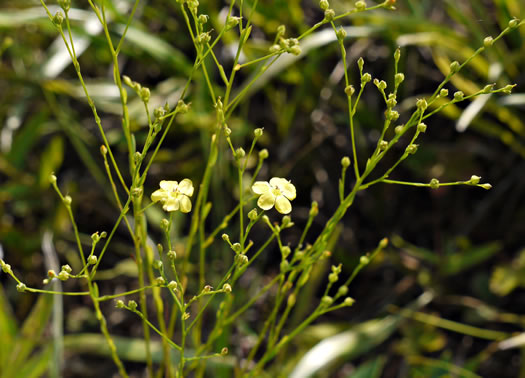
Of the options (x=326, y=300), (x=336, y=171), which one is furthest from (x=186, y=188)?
(x=336, y=171)

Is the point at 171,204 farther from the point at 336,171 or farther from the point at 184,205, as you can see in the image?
the point at 336,171

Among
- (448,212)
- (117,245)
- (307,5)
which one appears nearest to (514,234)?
(448,212)

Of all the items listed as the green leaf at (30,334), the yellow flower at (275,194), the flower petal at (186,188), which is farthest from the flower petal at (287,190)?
the green leaf at (30,334)

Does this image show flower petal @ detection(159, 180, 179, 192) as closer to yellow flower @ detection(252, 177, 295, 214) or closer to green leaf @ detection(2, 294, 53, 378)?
yellow flower @ detection(252, 177, 295, 214)

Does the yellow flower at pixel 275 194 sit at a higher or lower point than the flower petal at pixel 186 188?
lower

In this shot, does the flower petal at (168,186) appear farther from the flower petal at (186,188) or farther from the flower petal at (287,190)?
the flower petal at (287,190)

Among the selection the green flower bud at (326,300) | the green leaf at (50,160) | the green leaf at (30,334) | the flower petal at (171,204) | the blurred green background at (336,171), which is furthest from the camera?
the green leaf at (50,160)

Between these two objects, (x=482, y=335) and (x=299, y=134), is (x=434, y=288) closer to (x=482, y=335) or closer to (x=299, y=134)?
(x=482, y=335)
